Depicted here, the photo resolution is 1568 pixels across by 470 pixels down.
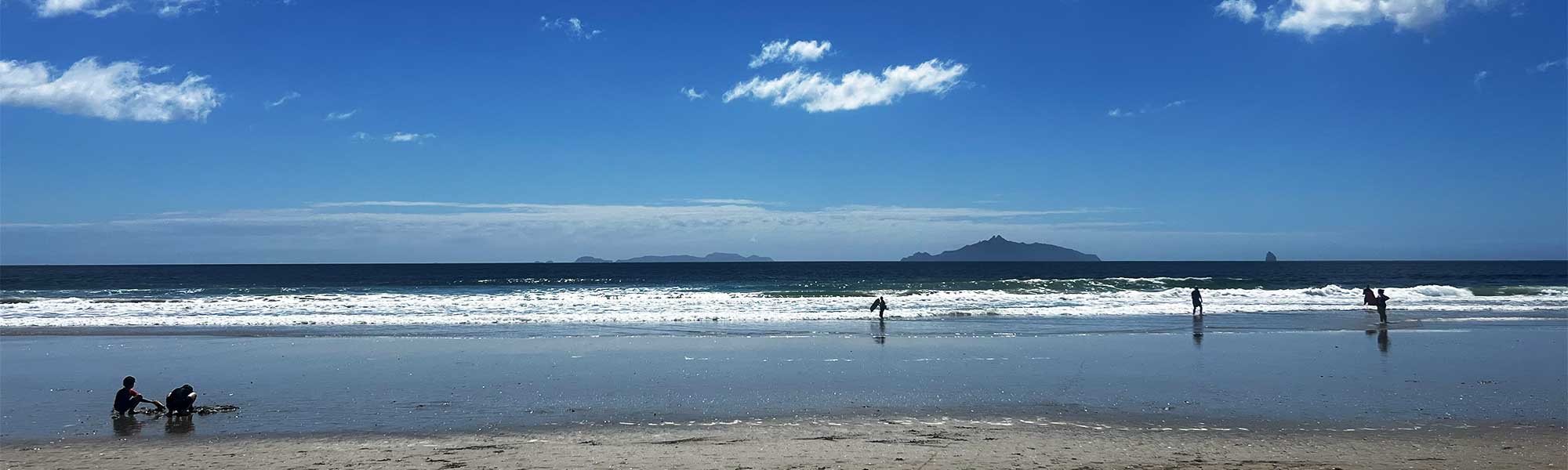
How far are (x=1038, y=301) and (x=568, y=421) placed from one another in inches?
1100

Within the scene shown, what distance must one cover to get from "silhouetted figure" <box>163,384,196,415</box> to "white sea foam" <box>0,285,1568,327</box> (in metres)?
14.8

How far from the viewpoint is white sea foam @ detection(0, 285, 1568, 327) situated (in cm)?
2739

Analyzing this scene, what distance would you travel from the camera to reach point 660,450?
28.7ft

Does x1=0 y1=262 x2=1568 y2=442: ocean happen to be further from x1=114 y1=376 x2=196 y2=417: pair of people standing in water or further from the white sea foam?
the white sea foam

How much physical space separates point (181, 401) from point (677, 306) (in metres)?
22.4

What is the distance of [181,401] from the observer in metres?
10.8

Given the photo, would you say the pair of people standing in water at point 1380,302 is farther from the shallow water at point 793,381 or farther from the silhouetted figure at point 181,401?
the silhouetted figure at point 181,401

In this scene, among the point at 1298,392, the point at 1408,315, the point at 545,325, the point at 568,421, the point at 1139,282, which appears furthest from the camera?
the point at 1139,282

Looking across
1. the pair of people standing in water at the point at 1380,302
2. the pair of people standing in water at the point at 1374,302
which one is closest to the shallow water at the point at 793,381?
the pair of people standing in water at the point at 1380,302

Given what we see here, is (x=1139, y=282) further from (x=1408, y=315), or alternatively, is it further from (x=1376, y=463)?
(x=1376, y=463)

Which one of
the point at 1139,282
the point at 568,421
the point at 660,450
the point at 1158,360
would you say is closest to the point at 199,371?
the point at 568,421

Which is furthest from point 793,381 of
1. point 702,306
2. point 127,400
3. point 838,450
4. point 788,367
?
point 702,306

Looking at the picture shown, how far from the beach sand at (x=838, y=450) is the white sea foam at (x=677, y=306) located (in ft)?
54.9

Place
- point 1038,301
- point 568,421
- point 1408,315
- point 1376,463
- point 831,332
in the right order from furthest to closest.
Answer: point 1038,301, point 1408,315, point 831,332, point 568,421, point 1376,463
